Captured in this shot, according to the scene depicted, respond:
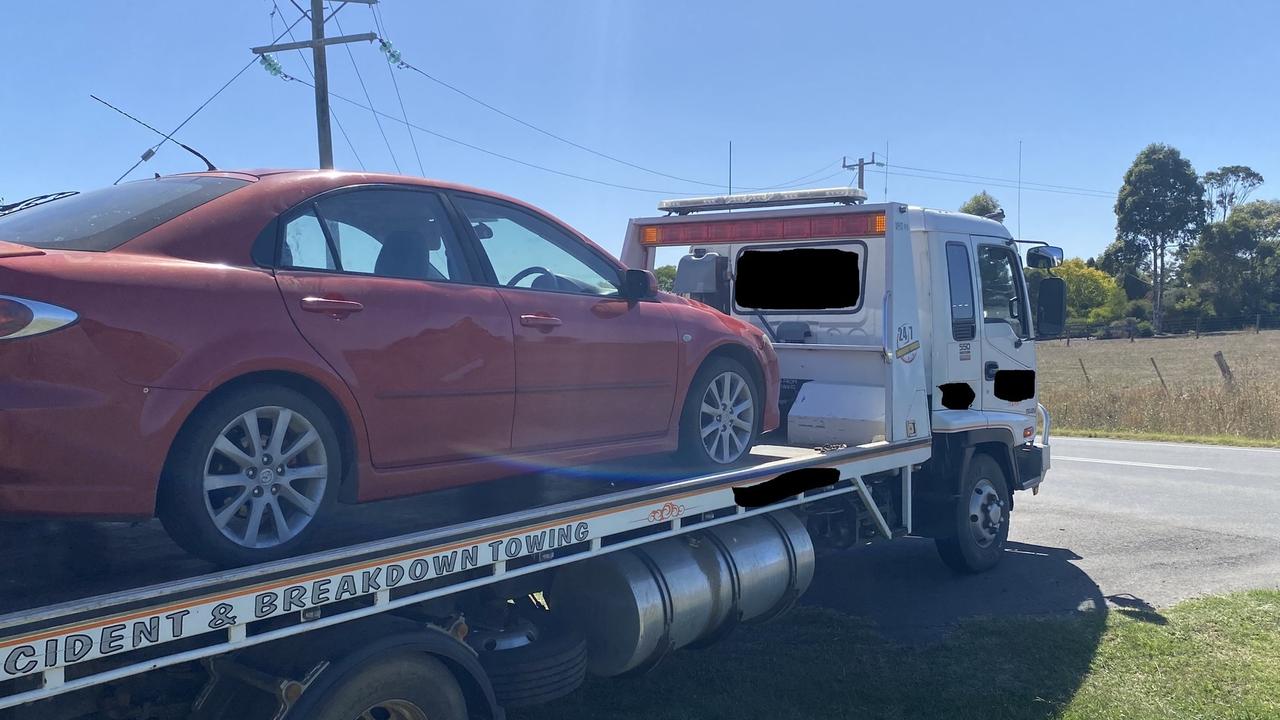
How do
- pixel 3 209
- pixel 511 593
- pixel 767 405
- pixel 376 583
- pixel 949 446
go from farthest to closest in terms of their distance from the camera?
pixel 949 446 → pixel 767 405 → pixel 511 593 → pixel 3 209 → pixel 376 583

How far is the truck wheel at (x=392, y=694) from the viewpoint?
3.05m

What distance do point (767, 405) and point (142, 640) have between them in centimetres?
360

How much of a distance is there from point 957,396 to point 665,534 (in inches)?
139

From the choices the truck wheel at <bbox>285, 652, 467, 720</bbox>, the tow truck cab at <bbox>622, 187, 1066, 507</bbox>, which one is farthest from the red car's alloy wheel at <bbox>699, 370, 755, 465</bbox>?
the truck wheel at <bbox>285, 652, 467, 720</bbox>

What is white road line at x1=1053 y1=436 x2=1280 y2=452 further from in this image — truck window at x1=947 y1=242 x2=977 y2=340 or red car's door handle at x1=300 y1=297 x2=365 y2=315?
red car's door handle at x1=300 y1=297 x2=365 y2=315

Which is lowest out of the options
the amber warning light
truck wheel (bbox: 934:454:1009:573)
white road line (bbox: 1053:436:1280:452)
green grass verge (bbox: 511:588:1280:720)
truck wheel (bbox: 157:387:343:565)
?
green grass verge (bbox: 511:588:1280:720)

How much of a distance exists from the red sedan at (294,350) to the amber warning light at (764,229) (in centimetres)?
219

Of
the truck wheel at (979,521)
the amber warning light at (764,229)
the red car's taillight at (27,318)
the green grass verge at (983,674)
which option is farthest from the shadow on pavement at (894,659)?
the red car's taillight at (27,318)

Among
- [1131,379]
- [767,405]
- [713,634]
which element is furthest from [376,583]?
[1131,379]

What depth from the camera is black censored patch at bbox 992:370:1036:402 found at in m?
7.71

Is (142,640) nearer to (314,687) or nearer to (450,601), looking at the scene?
(314,687)

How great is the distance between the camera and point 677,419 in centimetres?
490

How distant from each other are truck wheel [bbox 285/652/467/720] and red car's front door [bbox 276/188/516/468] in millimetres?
683

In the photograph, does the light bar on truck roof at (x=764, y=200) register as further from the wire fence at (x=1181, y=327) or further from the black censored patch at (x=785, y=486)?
the wire fence at (x=1181, y=327)
